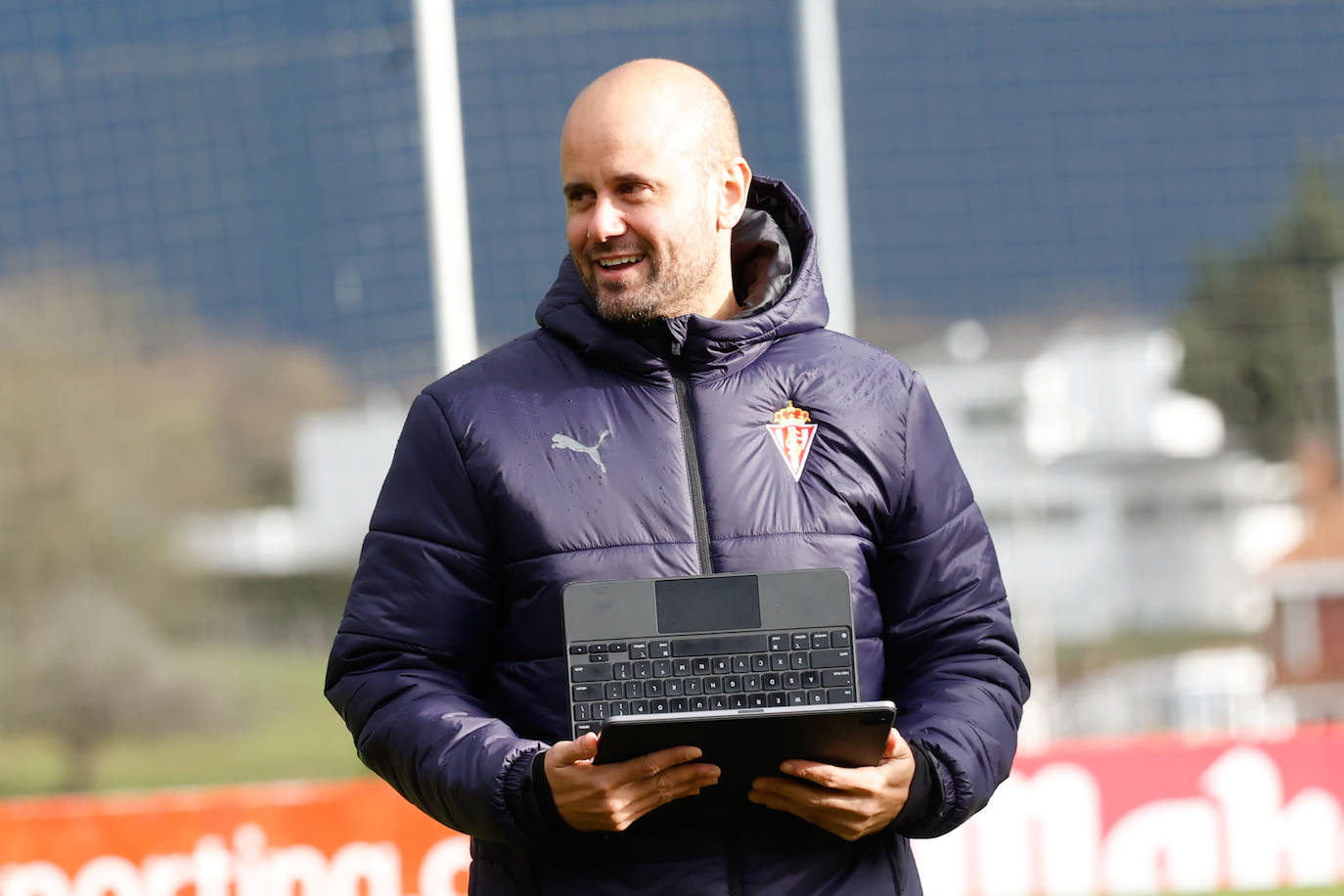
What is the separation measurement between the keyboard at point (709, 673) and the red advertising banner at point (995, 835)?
4.27 m

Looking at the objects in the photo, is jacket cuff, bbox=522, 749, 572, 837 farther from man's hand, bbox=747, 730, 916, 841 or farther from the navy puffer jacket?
man's hand, bbox=747, 730, 916, 841

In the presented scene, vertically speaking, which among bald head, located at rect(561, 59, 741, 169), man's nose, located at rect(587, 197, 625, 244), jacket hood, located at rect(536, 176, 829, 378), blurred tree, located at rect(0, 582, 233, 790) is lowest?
blurred tree, located at rect(0, 582, 233, 790)

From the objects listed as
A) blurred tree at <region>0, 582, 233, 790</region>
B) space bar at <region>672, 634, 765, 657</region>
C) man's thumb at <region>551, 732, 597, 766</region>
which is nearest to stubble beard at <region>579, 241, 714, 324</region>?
space bar at <region>672, 634, 765, 657</region>

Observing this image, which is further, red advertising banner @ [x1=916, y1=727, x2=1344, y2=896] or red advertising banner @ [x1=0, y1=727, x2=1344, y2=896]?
red advertising banner @ [x1=916, y1=727, x2=1344, y2=896]

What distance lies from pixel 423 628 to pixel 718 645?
326 millimetres

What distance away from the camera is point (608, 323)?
187 centimetres

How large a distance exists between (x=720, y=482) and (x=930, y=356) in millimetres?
12151

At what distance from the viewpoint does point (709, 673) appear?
1.67m

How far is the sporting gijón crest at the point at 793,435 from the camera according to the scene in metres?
1.84

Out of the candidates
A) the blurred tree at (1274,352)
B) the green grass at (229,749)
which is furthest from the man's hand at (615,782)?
the green grass at (229,749)

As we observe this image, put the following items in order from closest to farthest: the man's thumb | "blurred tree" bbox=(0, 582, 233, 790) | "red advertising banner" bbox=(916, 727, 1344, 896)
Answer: the man's thumb < "red advertising banner" bbox=(916, 727, 1344, 896) < "blurred tree" bbox=(0, 582, 233, 790)

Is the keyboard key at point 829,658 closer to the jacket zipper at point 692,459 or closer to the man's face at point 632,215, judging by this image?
the jacket zipper at point 692,459

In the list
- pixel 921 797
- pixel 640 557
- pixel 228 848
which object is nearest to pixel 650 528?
pixel 640 557

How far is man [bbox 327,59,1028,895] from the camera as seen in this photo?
174cm
